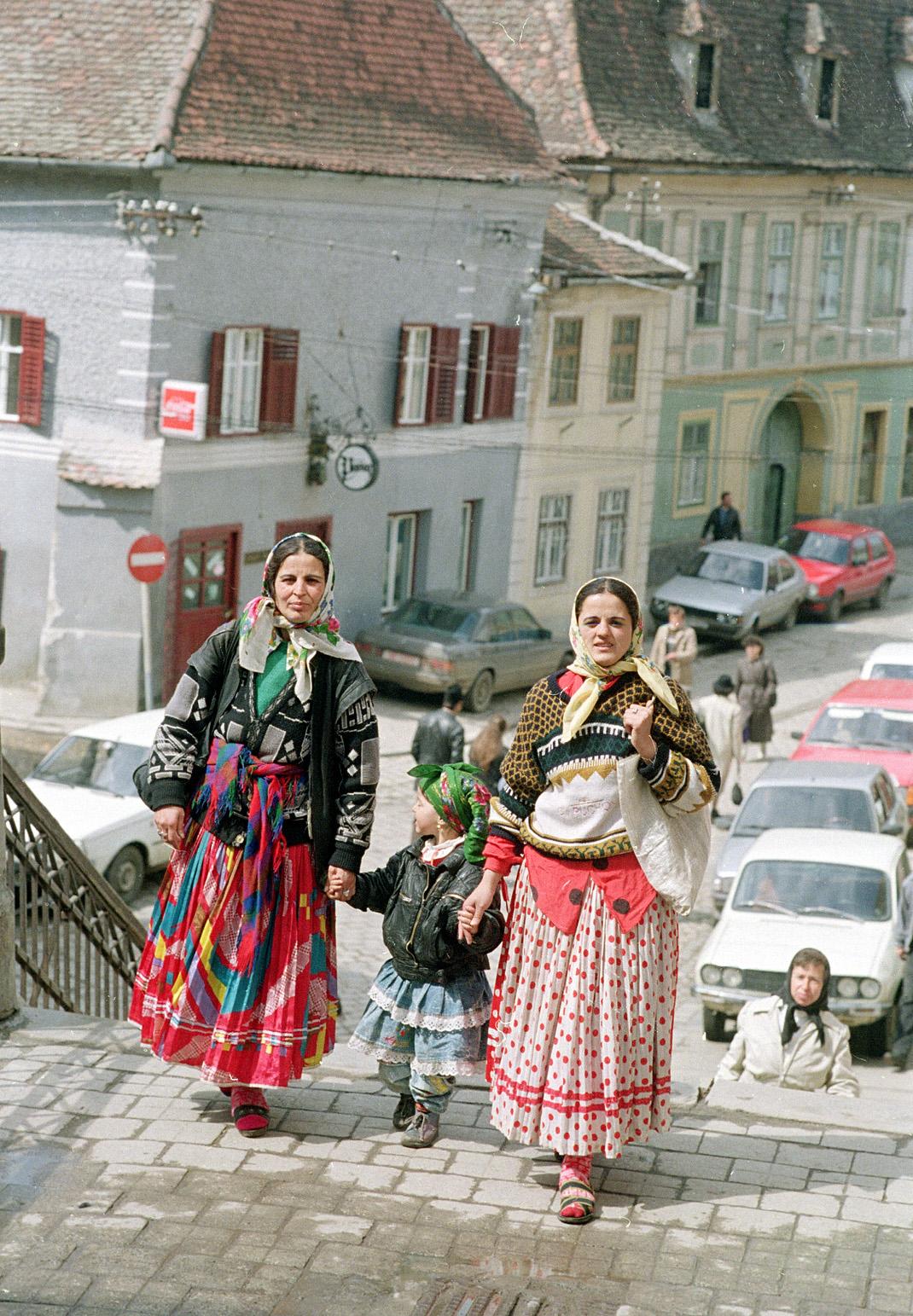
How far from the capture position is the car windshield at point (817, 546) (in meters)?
34.9

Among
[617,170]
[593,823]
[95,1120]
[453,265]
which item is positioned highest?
[617,170]

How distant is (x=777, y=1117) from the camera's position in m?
6.98

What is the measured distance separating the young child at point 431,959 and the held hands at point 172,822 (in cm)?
57

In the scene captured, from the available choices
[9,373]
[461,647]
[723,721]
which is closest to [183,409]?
[9,373]

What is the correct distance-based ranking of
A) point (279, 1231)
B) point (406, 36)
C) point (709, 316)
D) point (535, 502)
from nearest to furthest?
point (279, 1231) < point (406, 36) < point (535, 502) < point (709, 316)

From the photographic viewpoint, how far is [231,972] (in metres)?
6.41

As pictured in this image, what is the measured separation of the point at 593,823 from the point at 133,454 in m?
19.0

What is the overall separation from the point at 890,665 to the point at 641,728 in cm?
1896

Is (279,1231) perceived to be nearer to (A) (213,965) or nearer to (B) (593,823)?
(A) (213,965)

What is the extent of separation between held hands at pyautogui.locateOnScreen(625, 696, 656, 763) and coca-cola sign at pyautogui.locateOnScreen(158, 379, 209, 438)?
1869 cm

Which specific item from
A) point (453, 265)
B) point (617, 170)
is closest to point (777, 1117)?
point (453, 265)

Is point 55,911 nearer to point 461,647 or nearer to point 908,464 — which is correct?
point 461,647

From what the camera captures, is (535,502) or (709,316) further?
(709,316)

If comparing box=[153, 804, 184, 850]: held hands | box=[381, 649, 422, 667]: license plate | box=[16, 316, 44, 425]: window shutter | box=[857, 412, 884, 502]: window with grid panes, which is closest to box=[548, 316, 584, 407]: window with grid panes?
box=[381, 649, 422, 667]: license plate
